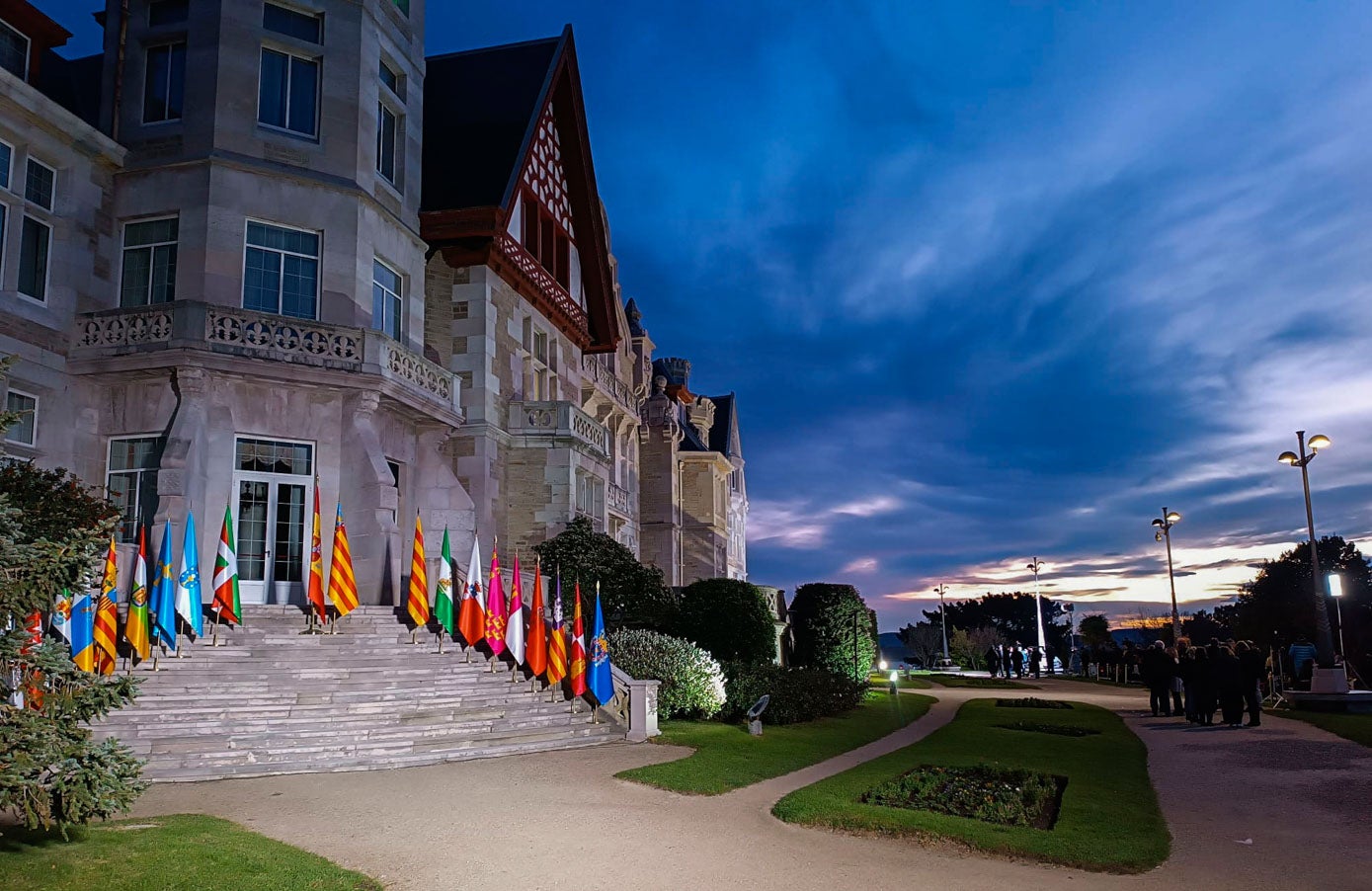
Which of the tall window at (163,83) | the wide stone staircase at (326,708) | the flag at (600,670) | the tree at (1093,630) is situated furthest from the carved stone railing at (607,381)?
the tree at (1093,630)

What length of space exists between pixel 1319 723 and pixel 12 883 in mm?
25791

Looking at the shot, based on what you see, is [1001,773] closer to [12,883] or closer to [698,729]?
[698,729]

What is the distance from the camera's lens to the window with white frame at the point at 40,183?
21922 mm

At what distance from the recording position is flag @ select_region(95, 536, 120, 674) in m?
16.1

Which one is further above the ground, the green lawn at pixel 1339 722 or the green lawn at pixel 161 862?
the green lawn at pixel 161 862

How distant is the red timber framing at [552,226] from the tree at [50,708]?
847 inches

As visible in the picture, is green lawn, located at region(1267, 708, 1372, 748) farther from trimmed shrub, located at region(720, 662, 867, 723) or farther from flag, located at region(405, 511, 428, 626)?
flag, located at region(405, 511, 428, 626)

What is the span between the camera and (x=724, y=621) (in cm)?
2866

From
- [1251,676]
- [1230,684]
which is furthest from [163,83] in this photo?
[1251,676]

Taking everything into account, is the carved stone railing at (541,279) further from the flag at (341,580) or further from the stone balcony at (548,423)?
the flag at (341,580)

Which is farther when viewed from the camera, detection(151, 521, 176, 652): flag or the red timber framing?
the red timber framing

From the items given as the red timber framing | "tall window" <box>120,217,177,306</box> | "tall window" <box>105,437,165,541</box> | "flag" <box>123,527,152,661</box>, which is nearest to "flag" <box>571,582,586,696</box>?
"flag" <box>123,527,152,661</box>

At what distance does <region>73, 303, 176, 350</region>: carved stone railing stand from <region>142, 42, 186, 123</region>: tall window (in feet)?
17.5

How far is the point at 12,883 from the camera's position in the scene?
805 cm
